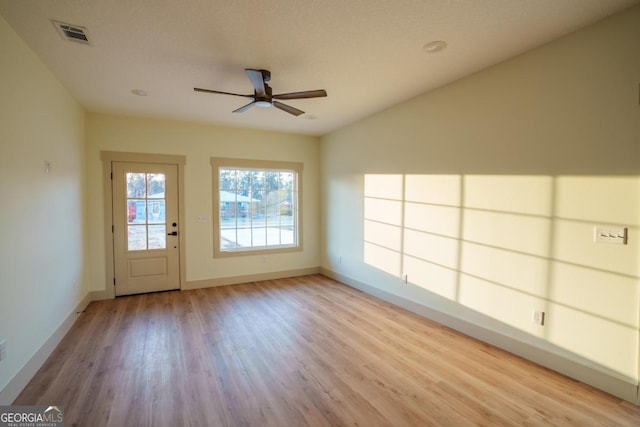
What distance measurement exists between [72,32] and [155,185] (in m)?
2.78

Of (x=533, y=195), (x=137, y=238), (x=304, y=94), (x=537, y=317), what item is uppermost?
(x=304, y=94)

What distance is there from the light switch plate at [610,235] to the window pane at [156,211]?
5.34m

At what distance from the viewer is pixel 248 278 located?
5566mm

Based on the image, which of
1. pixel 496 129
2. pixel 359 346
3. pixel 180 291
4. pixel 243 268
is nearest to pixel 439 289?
pixel 359 346

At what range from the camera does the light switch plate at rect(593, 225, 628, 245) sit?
223cm

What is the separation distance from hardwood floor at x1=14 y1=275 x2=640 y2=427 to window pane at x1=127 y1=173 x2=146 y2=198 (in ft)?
5.92

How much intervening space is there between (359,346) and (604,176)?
2.52 meters

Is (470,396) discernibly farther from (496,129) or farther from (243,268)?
(243,268)

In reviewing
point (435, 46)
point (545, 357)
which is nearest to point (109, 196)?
point (435, 46)

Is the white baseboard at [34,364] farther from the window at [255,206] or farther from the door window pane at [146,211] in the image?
the window at [255,206]

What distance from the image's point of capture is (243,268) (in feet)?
18.2

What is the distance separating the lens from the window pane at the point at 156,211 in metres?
4.86

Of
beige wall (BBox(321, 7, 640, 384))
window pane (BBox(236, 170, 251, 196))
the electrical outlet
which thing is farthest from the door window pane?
the electrical outlet

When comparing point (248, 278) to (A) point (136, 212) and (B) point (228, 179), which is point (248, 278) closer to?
(B) point (228, 179)
